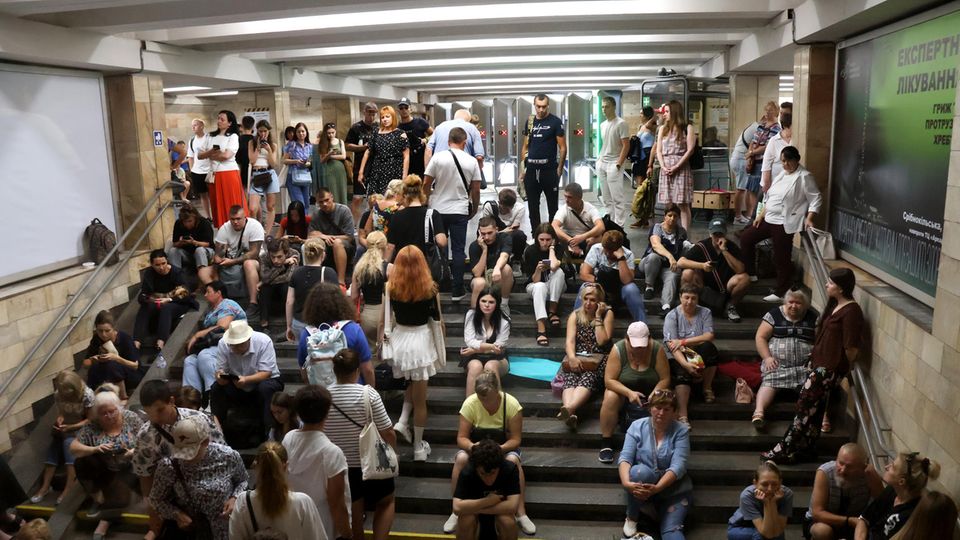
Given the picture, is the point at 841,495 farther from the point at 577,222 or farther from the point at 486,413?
the point at 577,222

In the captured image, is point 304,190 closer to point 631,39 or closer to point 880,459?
point 631,39

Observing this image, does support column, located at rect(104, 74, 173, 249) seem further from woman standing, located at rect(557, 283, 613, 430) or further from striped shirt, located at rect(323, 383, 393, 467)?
woman standing, located at rect(557, 283, 613, 430)

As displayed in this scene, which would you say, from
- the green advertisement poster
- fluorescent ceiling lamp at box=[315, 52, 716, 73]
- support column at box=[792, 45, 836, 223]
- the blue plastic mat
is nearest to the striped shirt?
the blue plastic mat

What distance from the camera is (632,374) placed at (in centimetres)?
646

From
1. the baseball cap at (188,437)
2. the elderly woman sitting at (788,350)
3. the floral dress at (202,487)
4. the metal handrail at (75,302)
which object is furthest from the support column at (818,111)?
the metal handrail at (75,302)

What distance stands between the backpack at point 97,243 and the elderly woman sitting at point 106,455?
111 inches

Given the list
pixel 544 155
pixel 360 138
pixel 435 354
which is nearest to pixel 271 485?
pixel 435 354

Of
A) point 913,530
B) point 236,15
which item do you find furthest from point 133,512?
point 913,530

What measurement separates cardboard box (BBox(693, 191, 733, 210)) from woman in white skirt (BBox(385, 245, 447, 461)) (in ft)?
20.4

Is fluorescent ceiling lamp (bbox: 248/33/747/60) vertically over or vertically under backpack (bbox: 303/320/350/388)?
over

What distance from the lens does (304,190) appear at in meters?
12.2

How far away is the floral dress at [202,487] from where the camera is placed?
469 cm

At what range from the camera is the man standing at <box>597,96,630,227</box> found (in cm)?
A: 1078

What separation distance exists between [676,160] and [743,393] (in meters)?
3.54
